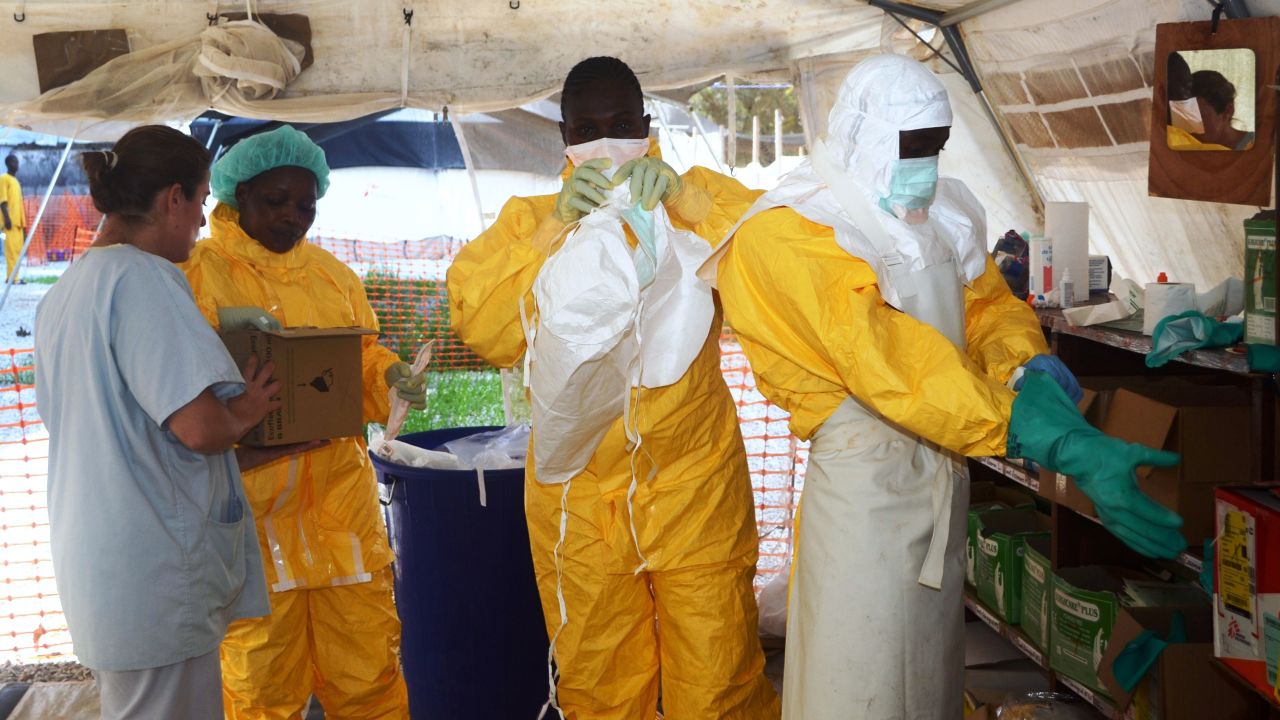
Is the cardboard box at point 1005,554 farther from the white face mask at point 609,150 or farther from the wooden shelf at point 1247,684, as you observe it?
the white face mask at point 609,150

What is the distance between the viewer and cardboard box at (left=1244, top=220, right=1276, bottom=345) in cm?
210

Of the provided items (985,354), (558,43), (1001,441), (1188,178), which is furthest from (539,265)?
(1188,178)

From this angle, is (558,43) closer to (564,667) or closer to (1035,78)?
(1035,78)

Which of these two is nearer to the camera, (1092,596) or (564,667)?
(564,667)

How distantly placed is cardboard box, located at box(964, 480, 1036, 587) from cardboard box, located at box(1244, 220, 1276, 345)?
1.45 meters

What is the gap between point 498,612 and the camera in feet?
10.3

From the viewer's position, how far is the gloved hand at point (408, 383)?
2910mm

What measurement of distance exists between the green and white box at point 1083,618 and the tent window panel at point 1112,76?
1.34m

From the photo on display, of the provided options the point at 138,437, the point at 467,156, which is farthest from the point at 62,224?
the point at 138,437

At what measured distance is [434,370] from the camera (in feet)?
29.9

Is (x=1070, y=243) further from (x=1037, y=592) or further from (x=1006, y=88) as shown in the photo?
(x=1037, y=592)

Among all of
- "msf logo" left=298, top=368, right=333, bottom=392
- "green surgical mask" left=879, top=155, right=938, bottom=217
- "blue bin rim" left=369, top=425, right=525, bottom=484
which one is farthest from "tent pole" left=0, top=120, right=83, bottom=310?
"green surgical mask" left=879, top=155, right=938, bottom=217

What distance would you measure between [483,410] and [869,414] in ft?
23.6

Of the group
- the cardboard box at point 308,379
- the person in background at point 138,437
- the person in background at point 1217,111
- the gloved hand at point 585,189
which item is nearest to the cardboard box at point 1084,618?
the person in background at point 1217,111
